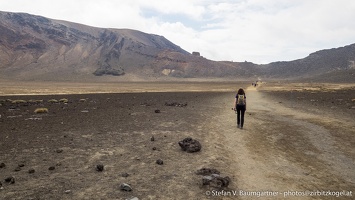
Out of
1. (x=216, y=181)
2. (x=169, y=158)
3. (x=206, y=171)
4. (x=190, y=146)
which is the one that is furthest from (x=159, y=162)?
(x=216, y=181)

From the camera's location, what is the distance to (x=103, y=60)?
15438cm

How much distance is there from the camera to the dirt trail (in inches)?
296

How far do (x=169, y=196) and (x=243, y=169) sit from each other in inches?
112

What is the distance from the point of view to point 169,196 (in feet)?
22.2

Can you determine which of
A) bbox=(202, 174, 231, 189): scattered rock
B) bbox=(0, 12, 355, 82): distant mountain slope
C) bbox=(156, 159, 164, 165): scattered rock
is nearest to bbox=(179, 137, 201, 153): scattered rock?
bbox=(156, 159, 164, 165): scattered rock

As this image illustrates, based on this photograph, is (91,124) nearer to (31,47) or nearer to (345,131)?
(345,131)

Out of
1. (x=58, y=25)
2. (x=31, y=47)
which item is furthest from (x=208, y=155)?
(x=58, y=25)

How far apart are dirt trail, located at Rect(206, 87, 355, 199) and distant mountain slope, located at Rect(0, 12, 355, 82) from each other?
116614 mm

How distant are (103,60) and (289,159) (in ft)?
498

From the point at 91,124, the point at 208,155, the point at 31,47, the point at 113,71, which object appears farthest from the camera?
the point at 31,47

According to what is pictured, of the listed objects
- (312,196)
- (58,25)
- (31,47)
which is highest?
(58,25)

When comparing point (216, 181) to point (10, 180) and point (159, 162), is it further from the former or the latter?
point (10, 180)

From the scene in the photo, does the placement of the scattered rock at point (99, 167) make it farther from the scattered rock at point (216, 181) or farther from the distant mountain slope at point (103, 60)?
the distant mountain slope at point (103, 60)

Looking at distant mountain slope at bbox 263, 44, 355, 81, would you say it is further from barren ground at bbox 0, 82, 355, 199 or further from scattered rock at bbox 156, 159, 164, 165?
scattered rock at bbox 156, 159, 164, 165
